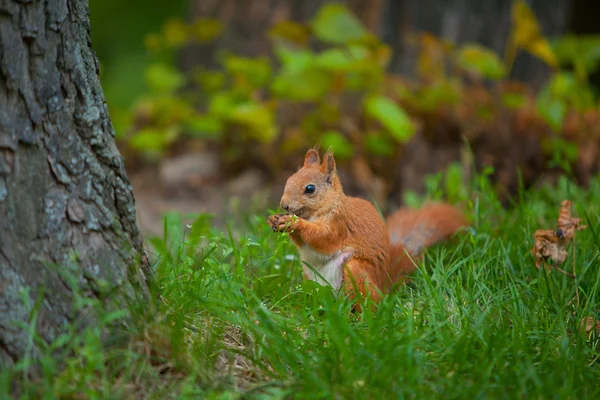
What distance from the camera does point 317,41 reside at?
5094 mm

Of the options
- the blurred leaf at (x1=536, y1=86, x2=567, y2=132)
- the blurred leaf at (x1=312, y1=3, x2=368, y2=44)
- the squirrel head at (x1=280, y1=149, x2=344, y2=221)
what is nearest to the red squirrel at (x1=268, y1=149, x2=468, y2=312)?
the squirrel head at (x1=280, y1=149, x2=344, y2=221)

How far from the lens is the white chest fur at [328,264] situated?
233cm

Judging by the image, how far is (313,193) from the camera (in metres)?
2.40

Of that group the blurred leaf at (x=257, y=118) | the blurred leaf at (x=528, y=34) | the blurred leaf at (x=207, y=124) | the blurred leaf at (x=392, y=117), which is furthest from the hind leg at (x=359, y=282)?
the blurred leaf at (x=207, y=124)

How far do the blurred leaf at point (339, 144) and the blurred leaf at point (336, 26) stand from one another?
1.91 ft

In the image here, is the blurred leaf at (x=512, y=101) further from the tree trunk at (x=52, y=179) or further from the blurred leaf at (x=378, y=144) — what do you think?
the tree trunk at (x=52, y=179)

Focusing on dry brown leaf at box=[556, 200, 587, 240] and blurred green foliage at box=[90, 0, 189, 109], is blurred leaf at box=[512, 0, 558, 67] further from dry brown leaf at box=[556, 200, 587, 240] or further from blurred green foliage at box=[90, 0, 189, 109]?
blurred green foliage at box=[90, 0, 189, 109]

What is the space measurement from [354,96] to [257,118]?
812 millimetres

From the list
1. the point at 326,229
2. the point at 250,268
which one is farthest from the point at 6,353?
the point at 326,229

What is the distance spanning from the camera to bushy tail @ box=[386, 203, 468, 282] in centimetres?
249

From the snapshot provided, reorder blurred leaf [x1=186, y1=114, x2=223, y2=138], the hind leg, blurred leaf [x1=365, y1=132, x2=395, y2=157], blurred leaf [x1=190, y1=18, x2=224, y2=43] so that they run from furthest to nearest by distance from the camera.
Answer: blurred leaf [x1=190, y1=18, x2=224, y2=43], blurred leaf [x1=186, y1=114, x2=223, y2=138], blurred leaf [x1=365, y1=132, x2=395, y2=157], the hind leg

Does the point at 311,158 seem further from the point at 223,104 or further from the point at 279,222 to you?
the point at 223,104

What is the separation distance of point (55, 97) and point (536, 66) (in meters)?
4.41

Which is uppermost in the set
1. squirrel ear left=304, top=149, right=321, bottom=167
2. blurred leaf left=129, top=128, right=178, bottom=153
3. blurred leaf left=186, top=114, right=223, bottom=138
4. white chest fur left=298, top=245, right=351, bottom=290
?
blurred leaf left=129, top=128, right=178, bottom=153
